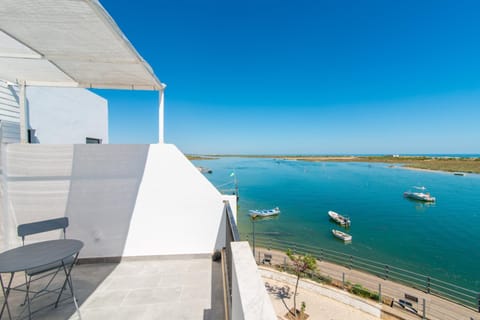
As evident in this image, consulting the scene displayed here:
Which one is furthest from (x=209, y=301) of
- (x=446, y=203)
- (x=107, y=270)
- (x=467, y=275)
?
(x=446, y=203)

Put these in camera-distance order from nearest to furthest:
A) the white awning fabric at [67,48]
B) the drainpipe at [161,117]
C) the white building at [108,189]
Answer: the white awning fabric at [67,48], the white building at [108,189], the drainpipe at [161,117]

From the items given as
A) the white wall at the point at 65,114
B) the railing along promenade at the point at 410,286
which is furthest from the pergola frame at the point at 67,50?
the railing along promenade at the point at 410,286

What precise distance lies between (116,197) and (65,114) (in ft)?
13.3

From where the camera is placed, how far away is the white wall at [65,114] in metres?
4.46

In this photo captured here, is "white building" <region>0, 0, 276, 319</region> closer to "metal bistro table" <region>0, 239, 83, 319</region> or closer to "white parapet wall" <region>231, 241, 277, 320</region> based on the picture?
"metal bistro table" <region>0, 239, 83, 319</region>

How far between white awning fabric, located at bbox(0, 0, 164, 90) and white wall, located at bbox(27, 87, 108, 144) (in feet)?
6.80

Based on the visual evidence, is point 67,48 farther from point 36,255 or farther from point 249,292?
point 249,292

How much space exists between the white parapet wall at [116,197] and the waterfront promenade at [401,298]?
514cm

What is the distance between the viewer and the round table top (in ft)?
4.65

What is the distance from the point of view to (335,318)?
195 inches

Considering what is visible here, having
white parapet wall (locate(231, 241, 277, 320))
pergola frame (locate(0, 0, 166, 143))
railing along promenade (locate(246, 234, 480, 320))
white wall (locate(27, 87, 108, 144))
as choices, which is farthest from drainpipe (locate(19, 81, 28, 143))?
railing along promenade (locate(246, 234, 480, 320))

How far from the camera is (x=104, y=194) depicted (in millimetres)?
2744

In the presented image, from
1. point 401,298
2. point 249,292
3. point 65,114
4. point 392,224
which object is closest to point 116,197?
point 249,292

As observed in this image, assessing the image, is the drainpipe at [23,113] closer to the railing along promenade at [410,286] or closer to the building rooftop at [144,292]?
the building rooftop at [144,292]
